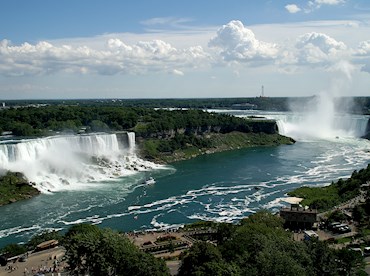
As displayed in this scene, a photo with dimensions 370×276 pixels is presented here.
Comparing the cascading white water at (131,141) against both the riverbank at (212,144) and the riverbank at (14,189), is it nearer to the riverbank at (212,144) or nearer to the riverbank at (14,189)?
the riverbank at (212,144)

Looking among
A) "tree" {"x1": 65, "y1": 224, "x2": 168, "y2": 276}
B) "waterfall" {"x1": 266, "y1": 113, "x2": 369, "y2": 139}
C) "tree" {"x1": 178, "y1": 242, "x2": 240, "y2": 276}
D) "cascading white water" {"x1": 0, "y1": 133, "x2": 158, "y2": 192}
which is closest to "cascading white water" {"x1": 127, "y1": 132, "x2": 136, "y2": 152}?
"cascading white water" {"x1": 0, "y1": 133, "x2": 158, "y2": 192}

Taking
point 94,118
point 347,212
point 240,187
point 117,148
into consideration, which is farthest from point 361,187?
point 94,118

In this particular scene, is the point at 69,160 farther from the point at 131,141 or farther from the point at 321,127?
the point at 321,127

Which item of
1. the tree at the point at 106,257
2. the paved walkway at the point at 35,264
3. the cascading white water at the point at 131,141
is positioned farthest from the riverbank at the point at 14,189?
the tree at the point at 106,257

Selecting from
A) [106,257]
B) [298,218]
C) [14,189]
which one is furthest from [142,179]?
[106,257]

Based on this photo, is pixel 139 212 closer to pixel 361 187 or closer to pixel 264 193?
pixel 264 193

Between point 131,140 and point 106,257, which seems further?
point 131,140
